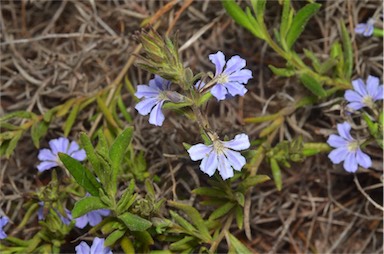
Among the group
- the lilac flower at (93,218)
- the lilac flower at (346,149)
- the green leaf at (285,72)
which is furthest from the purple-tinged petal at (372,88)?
the lilac flower at (93,218)

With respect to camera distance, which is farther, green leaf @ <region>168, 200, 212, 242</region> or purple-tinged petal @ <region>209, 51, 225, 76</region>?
green leaf @ <region>168, 200, 212, 242</region>

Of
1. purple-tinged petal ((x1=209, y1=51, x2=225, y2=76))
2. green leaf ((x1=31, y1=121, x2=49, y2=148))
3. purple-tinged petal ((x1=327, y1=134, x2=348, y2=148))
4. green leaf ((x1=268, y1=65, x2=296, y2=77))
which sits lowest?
purple-tinged petal ((x1=327, y1=134, x2=348, y2=148))

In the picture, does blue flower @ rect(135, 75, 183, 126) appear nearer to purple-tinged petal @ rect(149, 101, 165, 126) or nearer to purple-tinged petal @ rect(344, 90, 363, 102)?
purple-tinged petal @ rect(149, 101, 165, 126)

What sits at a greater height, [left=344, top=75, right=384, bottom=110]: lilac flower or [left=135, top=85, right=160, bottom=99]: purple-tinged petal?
[left=135, top=85, right=160, bottom=99]: purple-tinged petal

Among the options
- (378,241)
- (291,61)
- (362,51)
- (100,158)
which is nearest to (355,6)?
(362,51)

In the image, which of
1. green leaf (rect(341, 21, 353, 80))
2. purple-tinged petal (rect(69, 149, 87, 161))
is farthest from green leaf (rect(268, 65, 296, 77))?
purple-tinged petal (rect(69, 149, 87, 161))

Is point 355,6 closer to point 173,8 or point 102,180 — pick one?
point 173,8

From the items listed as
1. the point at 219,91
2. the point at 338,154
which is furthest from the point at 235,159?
the point at 338,154
